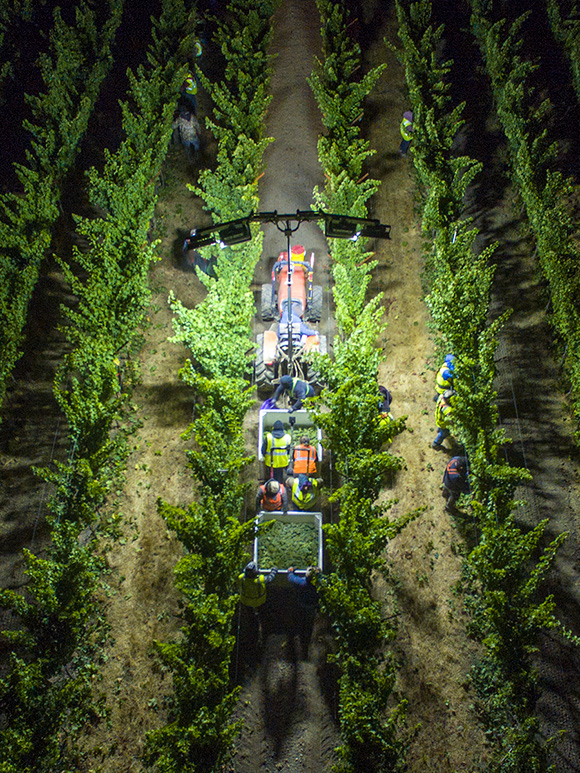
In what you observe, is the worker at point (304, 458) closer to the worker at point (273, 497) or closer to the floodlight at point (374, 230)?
the worker at point (273, 497)

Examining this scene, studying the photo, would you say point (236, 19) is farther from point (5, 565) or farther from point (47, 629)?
point (47, 629)

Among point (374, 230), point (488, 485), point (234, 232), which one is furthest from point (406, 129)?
point (488, 485)

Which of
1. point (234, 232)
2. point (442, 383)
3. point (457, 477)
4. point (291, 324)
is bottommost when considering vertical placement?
point (457, 477)

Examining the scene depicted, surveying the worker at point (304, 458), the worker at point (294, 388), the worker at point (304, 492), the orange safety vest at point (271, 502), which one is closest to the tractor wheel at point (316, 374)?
the worker at point (294, 388)

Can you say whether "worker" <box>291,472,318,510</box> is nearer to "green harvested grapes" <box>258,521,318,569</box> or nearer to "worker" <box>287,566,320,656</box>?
"green harvested grapes" <box>258,521,318,569</box>

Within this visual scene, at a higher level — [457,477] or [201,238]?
[201,238]

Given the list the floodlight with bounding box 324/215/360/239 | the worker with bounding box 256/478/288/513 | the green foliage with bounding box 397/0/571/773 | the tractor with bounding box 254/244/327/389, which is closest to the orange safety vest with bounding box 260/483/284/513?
the worker with bounding box 256/478/288/513

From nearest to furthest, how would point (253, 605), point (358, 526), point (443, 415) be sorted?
point (358, 526) < point (253, 605) < point (443, 415)

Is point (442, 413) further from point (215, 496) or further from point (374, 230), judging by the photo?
point (215, 496)
